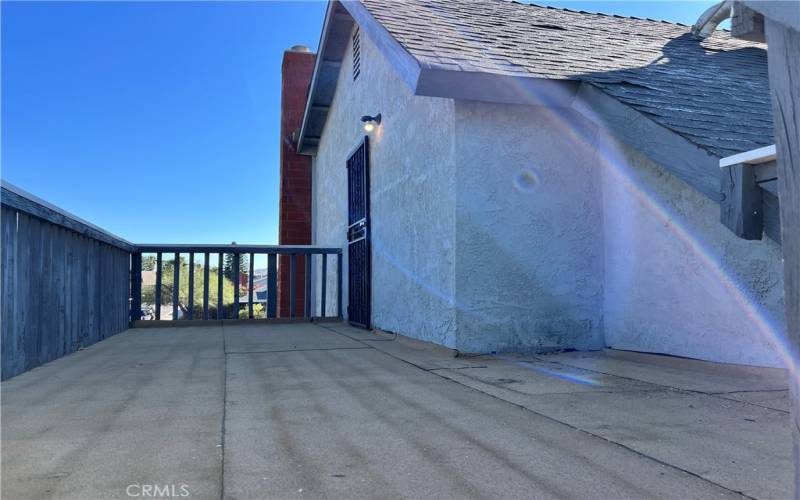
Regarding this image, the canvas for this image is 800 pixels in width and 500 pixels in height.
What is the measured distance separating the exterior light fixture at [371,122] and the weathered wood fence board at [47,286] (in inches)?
152

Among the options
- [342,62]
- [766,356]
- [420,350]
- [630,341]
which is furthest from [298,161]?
[766,356]

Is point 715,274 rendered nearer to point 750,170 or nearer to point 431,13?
point 750,170

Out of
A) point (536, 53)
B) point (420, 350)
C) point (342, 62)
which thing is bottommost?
point (420, 350)

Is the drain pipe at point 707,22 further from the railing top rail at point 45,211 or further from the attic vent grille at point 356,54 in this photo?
the railing top rail at point 45,211

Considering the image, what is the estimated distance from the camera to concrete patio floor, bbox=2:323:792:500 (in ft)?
6.42

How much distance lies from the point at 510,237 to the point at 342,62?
281 inches

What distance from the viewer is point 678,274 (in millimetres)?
4594

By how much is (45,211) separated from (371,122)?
459 cm

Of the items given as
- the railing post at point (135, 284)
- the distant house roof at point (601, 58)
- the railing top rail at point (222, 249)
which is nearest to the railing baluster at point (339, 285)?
the railing top rail at point (222, 249)

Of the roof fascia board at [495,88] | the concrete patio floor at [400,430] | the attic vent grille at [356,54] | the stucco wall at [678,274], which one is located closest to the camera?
the concrete patio floor at [400,430]

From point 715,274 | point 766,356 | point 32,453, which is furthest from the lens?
point 715,274

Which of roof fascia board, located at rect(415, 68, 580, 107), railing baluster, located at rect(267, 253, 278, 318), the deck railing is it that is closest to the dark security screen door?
railing baluster, located at rect(267, 253, 278, 318)

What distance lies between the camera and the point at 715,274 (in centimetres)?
421

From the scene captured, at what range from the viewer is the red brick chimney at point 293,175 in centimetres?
1439
